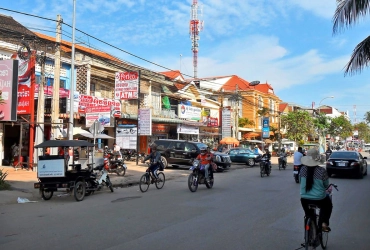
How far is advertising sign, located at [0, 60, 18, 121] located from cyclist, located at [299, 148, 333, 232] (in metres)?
16.8

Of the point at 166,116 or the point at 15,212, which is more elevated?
the point at 166,116

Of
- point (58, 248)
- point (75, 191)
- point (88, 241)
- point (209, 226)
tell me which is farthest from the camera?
point (75, 191)

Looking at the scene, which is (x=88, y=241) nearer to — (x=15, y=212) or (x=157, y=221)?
(x=157, y=221)

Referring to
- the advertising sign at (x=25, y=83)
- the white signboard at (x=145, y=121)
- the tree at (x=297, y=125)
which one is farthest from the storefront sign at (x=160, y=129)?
the tree at (x=297, y=125)

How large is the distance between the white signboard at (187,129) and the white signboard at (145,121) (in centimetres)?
956

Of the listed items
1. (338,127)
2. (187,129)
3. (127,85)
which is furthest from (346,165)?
(338,127)

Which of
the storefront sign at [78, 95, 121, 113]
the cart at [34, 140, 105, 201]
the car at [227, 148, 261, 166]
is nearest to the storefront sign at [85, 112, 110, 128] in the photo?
the storefront sign at [78, 95, 121, 113]

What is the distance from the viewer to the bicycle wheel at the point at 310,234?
5570 mm

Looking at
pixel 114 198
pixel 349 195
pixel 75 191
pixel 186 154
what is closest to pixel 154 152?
pixel 114 198

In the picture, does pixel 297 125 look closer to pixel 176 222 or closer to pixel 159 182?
pixel 159 182

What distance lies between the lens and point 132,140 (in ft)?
83.0

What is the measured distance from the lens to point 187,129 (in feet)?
119

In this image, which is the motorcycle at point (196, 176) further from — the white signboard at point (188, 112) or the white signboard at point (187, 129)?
the white signboard at point (188, 112)

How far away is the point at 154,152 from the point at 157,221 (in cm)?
609
